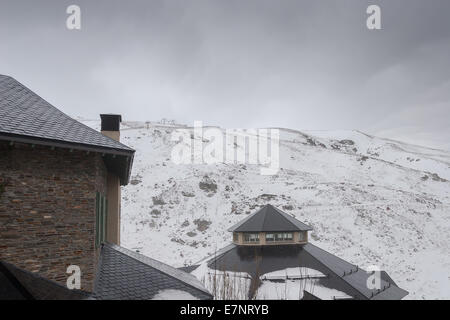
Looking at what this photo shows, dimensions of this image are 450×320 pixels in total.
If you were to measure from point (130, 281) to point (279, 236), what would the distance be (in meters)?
15.1

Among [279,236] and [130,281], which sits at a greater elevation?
[130,281]

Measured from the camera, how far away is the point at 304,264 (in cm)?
2053

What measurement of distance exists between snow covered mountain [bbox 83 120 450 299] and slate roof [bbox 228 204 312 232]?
27.5ft

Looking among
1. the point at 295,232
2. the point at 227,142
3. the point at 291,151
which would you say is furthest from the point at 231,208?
the point at 291,151

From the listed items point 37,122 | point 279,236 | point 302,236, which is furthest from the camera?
point 302,236

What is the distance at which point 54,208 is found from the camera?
7371 mm

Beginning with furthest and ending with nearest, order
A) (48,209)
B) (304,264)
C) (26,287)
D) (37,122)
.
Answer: (304,264), (37,122), (48,209), (26,287)

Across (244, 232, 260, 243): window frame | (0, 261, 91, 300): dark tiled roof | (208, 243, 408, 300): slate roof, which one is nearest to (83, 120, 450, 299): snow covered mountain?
(208, 243, 408, 300): slate roof

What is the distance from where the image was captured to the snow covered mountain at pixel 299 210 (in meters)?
31.1

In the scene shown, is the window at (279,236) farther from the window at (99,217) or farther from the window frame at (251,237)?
the window at (99,217)

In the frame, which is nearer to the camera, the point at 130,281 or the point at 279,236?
the point at 130,281

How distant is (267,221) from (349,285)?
265 inches

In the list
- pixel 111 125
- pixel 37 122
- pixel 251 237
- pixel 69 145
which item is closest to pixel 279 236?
pixel 251 237

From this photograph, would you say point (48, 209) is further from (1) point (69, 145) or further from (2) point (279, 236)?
(2) point (279, 236)
